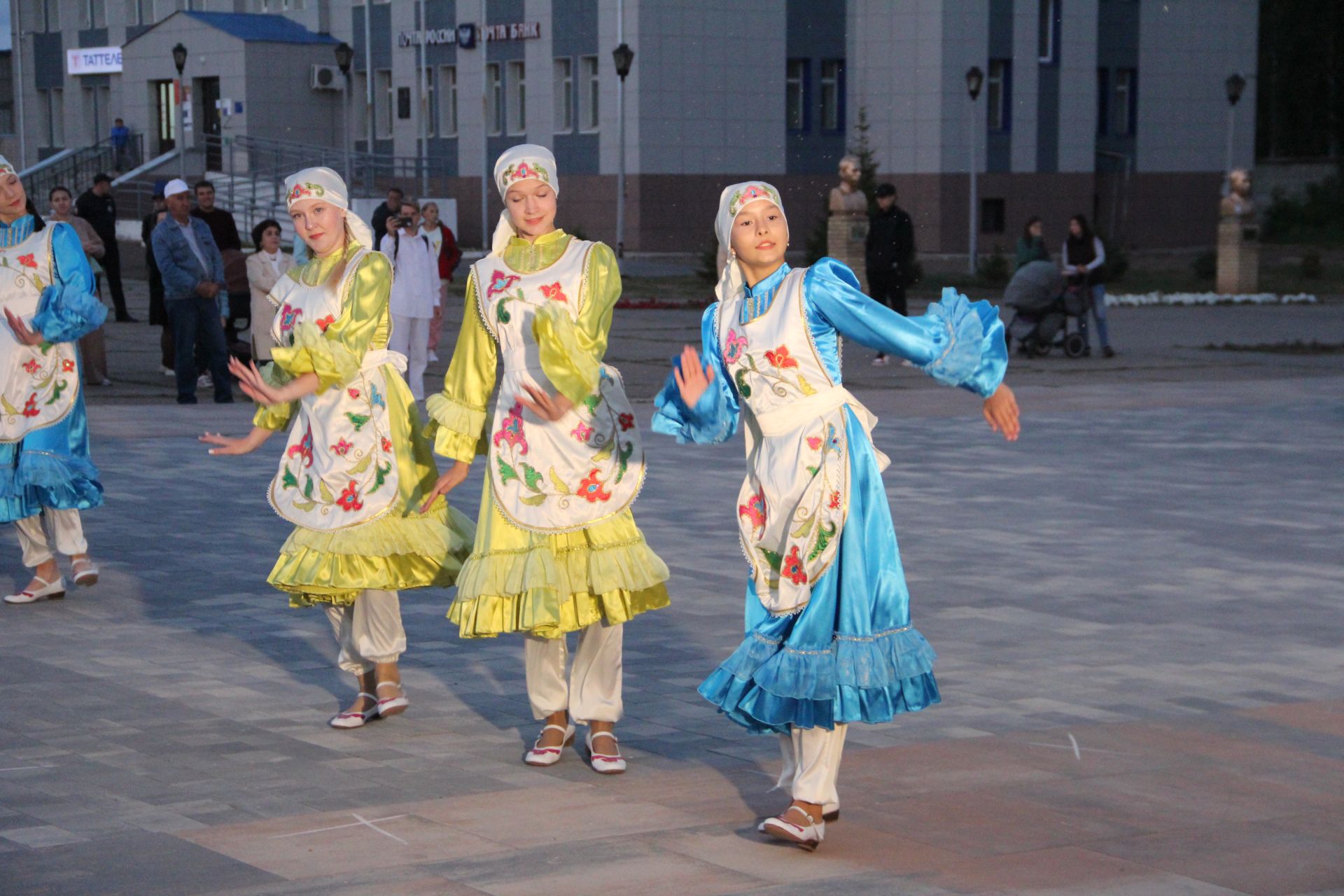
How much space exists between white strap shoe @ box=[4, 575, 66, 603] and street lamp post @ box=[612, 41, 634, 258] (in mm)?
33465

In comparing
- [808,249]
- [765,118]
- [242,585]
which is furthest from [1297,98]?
[242,585]

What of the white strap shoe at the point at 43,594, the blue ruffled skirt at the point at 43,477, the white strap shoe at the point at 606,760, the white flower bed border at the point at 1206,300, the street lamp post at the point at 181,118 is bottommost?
the white flower bed border at the point at 1206,300

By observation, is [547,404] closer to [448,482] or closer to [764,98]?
[448,482]

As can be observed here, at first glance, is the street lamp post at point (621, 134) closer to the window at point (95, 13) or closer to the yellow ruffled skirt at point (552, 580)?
the window at point (95, 13)

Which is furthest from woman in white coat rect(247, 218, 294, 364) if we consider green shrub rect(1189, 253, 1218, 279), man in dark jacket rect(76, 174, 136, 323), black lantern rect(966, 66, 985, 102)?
black lantern rect(966, 66, 985, 102)

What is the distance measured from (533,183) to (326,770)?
207cm

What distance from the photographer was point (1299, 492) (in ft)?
41.0

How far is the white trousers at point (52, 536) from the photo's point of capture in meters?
9.30

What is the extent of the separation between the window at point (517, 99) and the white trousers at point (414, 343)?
31706 millimetres

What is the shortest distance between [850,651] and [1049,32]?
4734 centimetres

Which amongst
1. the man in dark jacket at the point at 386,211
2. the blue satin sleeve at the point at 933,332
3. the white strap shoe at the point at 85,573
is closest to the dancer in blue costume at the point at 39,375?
the white strap shoe at the point at 85,573

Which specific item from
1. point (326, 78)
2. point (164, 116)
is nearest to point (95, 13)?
point (164, 116)

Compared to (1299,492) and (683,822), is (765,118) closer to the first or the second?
(1299,492)

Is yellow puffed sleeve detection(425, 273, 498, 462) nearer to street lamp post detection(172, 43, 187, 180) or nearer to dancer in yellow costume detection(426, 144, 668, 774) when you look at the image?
dancer in yellow costume detection(426, 144, 668, 774)
